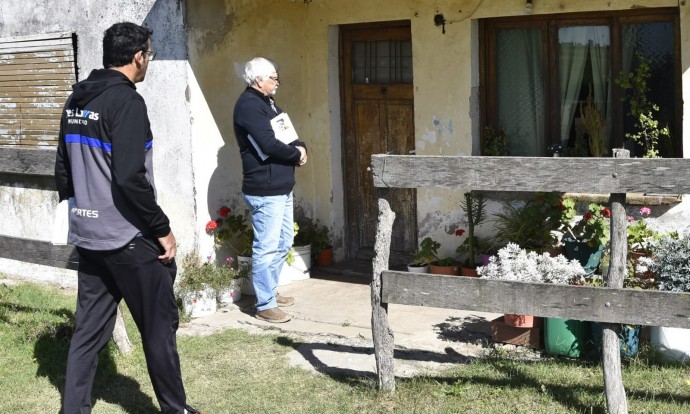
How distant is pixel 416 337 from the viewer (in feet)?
22.5

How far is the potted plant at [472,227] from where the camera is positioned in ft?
26.1

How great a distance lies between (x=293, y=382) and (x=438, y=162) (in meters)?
1.73

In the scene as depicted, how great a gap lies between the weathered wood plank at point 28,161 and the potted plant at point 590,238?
471 centimetres

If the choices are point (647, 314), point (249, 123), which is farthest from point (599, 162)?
point (249, 123)

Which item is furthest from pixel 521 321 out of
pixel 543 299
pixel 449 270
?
pixel 449 270

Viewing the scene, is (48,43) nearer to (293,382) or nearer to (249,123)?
(249,123)

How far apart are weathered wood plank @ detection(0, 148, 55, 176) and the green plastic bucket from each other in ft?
16.3

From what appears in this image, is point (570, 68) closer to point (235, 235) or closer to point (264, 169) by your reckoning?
point (264, 169)

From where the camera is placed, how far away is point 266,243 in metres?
7.41

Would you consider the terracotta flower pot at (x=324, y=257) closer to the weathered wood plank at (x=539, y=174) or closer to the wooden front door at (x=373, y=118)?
the wooden front door at (x=373, y=118)

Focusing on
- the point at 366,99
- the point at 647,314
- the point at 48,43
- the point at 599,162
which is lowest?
the point at 647,314

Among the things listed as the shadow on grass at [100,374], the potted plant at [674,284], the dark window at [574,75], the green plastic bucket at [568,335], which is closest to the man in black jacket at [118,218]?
the shadow on grass at [100,374]

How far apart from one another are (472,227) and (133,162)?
12.6 feet

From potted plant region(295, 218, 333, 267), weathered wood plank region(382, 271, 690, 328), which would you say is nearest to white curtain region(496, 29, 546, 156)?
potted plant region(295, 218, 333, 267)
